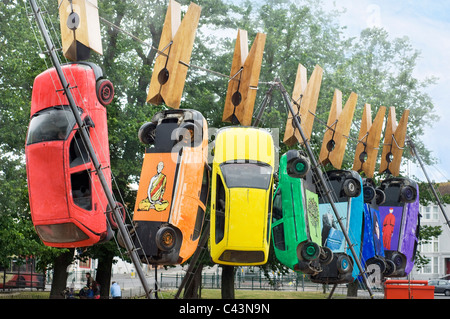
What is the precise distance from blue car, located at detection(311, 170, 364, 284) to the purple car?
1.93m

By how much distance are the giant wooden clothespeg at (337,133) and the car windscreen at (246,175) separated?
4.87 meters

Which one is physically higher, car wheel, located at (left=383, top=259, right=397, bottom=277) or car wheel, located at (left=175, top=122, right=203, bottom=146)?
car wheel, located at (left=175, top=122, right=203, bottom=146)

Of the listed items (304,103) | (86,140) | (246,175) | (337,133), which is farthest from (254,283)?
(86,140)

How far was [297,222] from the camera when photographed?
517 inches

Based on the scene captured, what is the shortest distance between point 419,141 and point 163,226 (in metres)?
21.9

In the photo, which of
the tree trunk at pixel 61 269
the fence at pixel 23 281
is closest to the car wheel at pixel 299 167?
the tree trunk at pixel 61 269

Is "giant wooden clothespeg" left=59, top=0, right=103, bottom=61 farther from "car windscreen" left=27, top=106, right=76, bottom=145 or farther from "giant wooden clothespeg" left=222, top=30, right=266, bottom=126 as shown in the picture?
"giant wooden clothespeg" left=222, top=30, right=266, bottom=126

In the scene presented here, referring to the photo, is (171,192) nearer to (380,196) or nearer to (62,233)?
(62,233)

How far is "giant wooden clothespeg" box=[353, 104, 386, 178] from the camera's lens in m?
17.2

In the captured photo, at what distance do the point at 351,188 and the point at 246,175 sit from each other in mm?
4795

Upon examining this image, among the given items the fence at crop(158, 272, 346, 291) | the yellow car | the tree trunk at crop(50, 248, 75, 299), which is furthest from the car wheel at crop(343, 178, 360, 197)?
the fence at crop(158, 272, 346, 291)

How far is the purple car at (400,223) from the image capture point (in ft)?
55.7

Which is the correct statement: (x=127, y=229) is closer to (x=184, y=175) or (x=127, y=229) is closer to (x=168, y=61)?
(x=184, y=175)
